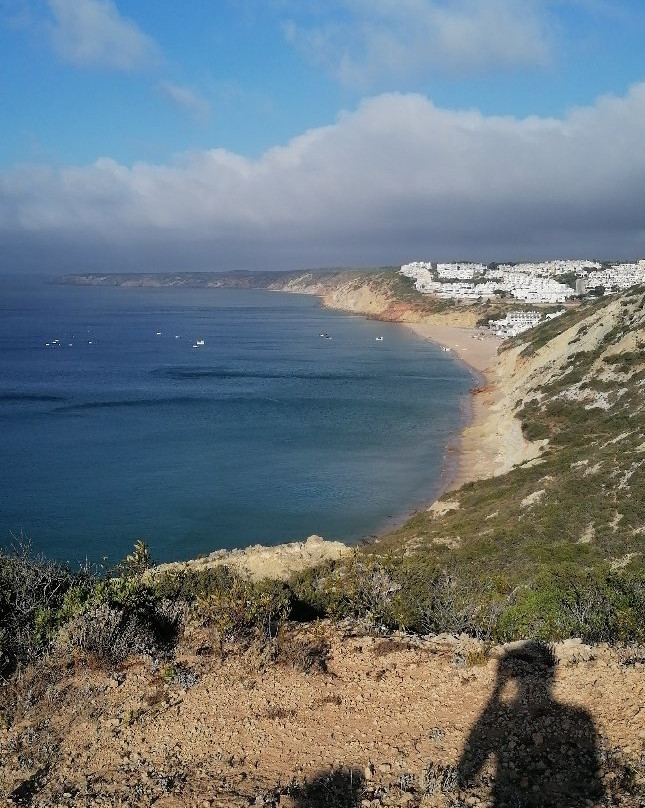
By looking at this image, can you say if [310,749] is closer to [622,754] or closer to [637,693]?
[622,754]

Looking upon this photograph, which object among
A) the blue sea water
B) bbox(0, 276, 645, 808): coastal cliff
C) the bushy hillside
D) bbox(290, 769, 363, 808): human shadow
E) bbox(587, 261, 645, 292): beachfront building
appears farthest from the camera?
bbox(587, 261, 645, 292): beachfront building

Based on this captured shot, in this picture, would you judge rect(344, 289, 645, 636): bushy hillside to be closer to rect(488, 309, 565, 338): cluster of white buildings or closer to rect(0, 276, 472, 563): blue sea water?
rect(0, 276, 472, 563): blue sea water

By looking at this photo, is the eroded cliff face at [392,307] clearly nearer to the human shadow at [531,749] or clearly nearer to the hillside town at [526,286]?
the hillside town at [526,286]

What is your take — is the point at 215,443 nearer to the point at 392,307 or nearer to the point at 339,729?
the point at 339,729

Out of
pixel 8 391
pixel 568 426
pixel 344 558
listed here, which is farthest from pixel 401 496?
pixel 8 391

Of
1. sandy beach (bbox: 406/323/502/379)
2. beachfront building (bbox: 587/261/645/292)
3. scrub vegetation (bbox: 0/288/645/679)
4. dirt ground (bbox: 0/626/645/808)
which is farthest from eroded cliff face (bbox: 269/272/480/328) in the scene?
dirt ground (bbox: 0/626/645/808)

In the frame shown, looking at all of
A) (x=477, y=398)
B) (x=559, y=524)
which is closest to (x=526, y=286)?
(x=477, y=398)

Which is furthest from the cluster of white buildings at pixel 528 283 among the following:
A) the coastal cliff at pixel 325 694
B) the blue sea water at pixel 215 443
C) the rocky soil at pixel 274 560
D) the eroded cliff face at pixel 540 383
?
the coastal cliff at pixel 325 694
